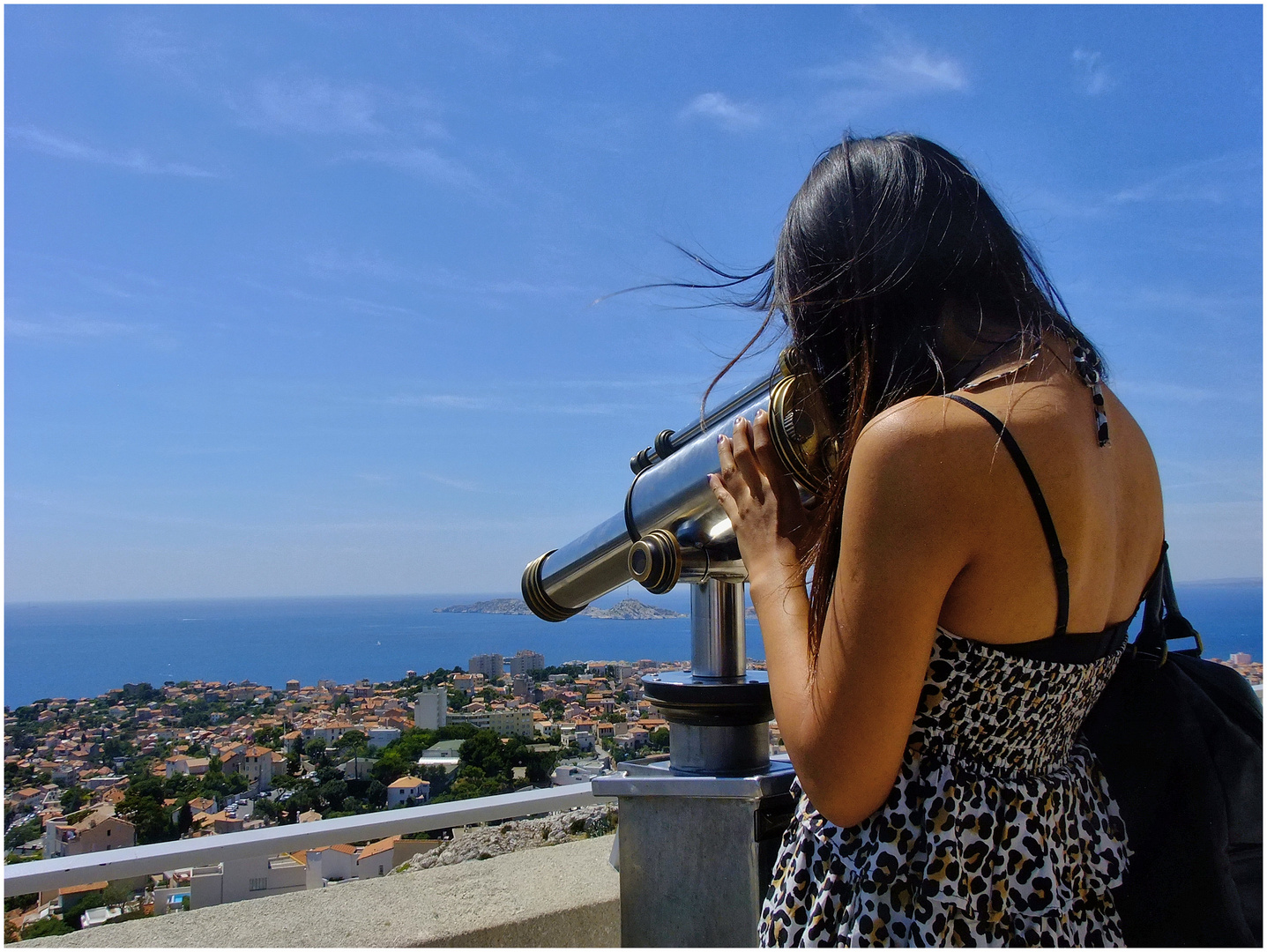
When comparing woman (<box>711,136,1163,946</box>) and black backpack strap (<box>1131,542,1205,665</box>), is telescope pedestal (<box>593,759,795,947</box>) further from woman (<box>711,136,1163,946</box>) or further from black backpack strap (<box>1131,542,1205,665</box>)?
black backpack strap (<box>1131,542,1205,665</box>)

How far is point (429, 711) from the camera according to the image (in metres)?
1.90

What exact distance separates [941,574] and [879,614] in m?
0.06

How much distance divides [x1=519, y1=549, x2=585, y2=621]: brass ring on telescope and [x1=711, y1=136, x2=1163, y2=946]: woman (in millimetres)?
747

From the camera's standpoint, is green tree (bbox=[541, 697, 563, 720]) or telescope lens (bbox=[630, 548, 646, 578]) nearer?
telescope lens (bbox=[630, 548, 646, 578])

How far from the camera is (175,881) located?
1.44 metres

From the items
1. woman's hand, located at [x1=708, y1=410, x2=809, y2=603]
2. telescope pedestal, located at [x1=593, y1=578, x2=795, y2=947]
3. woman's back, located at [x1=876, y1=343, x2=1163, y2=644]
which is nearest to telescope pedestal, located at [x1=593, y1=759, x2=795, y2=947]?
telescope pedestal, located at [x1=593, y1=578, x2=795, y2=947]

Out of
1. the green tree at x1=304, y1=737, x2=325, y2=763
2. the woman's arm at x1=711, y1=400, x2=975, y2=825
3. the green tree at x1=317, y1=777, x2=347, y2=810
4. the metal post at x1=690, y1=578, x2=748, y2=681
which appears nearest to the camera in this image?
the woman's arm at x1=711, y1=400, x2=975, y2=825

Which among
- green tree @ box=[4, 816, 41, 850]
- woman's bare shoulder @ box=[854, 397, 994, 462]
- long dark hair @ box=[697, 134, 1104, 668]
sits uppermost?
long dark hair @ box=[697, 134, 1104, 668]

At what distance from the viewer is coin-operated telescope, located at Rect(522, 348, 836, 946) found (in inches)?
48.5

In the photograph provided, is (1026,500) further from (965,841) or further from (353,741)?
(353,741)

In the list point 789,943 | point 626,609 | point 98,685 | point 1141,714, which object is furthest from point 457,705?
point 1141,714

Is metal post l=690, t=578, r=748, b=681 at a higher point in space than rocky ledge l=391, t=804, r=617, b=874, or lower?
higher

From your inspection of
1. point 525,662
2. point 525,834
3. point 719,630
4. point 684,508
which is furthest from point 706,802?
point 525,662

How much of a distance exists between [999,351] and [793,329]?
0.70 ft
